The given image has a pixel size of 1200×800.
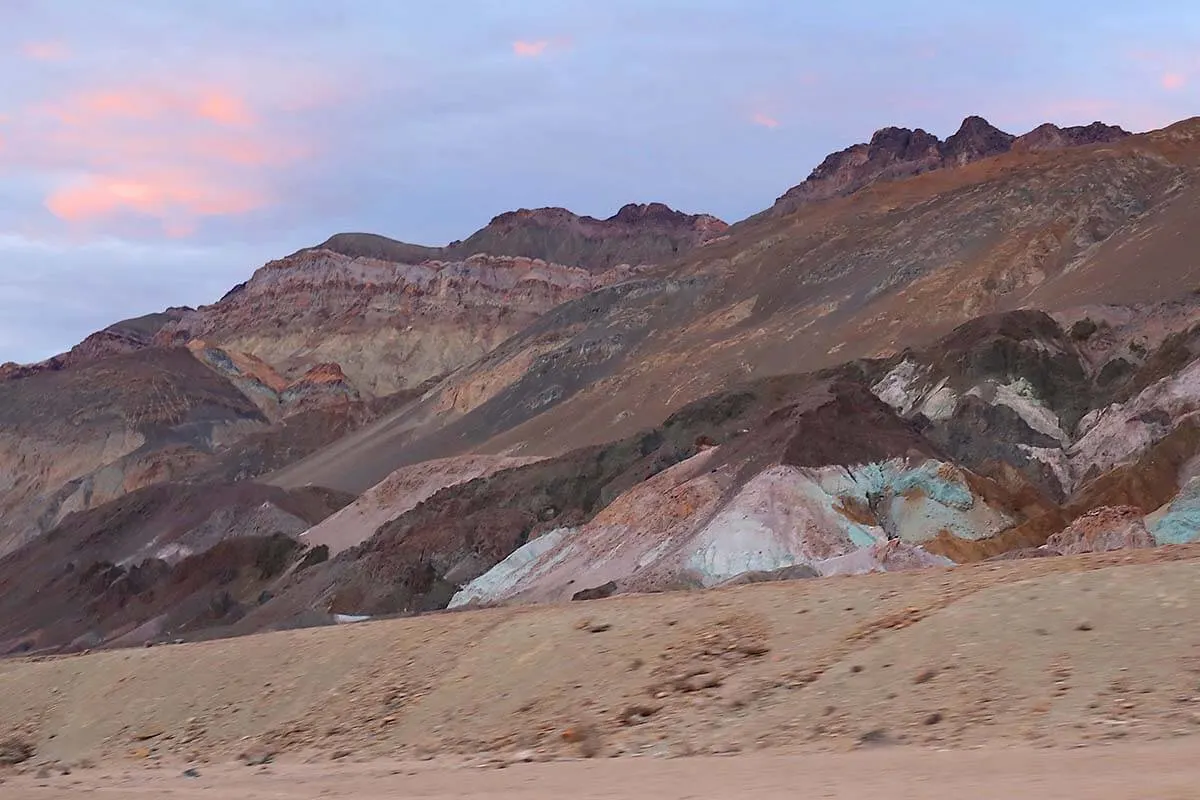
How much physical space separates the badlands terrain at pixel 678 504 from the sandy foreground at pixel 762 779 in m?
0.22

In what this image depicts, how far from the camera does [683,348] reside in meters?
86.2

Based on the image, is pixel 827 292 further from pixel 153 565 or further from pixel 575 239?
pixel 575 239

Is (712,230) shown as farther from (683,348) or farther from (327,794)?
(327,794)

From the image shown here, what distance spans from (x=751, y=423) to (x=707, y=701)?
145ft

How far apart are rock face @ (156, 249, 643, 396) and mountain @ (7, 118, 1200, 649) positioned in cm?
239

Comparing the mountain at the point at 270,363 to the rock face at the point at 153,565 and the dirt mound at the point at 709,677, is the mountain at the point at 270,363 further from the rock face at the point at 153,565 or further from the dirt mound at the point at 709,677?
the dirt mound at the point at 709,677

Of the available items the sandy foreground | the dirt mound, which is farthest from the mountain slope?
the sandy foreground

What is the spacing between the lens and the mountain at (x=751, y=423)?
128ft

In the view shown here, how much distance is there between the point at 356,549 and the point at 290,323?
111 meters

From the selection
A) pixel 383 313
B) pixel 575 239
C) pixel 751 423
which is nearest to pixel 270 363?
pixel 383 313

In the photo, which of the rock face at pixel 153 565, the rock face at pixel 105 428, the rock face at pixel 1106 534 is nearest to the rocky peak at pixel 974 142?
the rock face at pixel 105 428

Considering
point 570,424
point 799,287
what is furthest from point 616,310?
point 570,424

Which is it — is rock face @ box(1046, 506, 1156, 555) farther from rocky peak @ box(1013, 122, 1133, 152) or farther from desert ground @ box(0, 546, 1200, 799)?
rocky peak @ box(1013, 122, 1133, 152)

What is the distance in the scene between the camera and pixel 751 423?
57.1m
